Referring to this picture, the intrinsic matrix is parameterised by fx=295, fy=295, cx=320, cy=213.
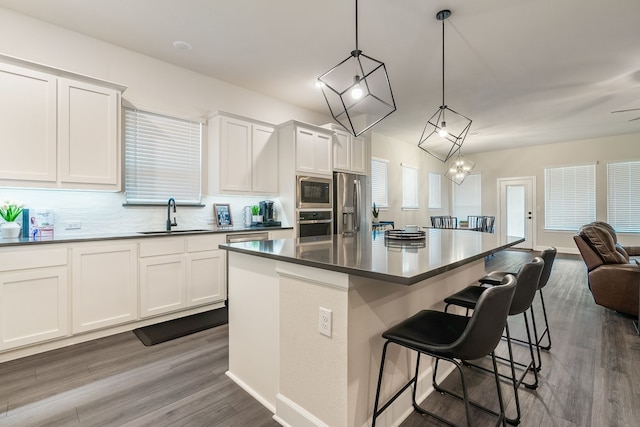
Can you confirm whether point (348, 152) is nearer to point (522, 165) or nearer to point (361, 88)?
point (361, 88)

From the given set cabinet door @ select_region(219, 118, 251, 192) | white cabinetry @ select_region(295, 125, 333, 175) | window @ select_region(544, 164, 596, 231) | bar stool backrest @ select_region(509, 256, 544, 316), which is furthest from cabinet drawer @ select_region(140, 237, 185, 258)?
window @ select_region(544, 164, 596, 231)

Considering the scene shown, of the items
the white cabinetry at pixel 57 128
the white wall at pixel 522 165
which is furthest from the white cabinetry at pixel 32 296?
the white wall at pixel 522 165

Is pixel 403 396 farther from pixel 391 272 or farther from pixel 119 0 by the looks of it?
pixel 119 0

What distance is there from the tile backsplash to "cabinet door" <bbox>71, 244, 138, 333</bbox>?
0.49 m

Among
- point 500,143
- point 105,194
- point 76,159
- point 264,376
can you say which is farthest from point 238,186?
point 500,143

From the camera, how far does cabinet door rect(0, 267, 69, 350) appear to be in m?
2.21

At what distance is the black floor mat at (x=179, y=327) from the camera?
2676mm

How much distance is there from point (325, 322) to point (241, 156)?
296cm

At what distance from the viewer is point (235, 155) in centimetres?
379

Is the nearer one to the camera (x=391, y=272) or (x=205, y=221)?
(x=391, y=272)

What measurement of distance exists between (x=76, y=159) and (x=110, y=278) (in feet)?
3.65

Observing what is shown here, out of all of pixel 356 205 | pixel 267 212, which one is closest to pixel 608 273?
pixel 356 205

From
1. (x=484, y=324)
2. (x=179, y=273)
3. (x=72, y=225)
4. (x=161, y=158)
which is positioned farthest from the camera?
(x=161, y=158)

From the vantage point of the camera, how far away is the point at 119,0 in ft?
7.98
